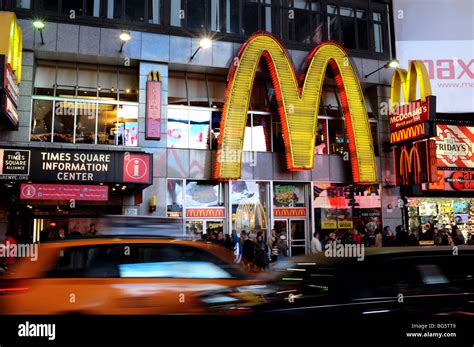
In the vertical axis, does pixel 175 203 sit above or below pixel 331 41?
below

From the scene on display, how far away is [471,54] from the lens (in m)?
24.3

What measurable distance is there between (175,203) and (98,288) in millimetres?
13096

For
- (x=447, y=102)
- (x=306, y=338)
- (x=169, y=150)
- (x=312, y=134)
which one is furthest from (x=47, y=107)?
(x=447, y=102)

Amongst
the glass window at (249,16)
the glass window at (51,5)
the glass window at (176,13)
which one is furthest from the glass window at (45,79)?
the glass window at (249,16)

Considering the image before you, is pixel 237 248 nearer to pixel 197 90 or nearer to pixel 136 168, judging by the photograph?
pixel 136 168

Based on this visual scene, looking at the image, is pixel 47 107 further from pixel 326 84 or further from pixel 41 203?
pixel 326 84

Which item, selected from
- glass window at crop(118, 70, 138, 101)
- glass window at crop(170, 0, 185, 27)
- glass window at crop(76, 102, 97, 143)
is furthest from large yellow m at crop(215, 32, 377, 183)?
glass window at crop(76, 102, 97, 143)

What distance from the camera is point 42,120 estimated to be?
18.4 m

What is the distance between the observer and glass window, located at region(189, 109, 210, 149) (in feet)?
66.3

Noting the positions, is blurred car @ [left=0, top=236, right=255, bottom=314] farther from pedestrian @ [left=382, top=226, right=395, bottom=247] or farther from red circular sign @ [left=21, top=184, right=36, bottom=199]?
pedestrian @ [left=382, top=226, right=395, bottom=247]

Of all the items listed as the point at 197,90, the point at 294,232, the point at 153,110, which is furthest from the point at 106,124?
the point at 294,232

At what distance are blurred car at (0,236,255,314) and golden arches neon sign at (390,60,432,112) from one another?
15.7m

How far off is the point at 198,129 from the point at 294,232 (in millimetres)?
6356

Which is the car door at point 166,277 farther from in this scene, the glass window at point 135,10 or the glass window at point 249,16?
the glass window at point 249,16
